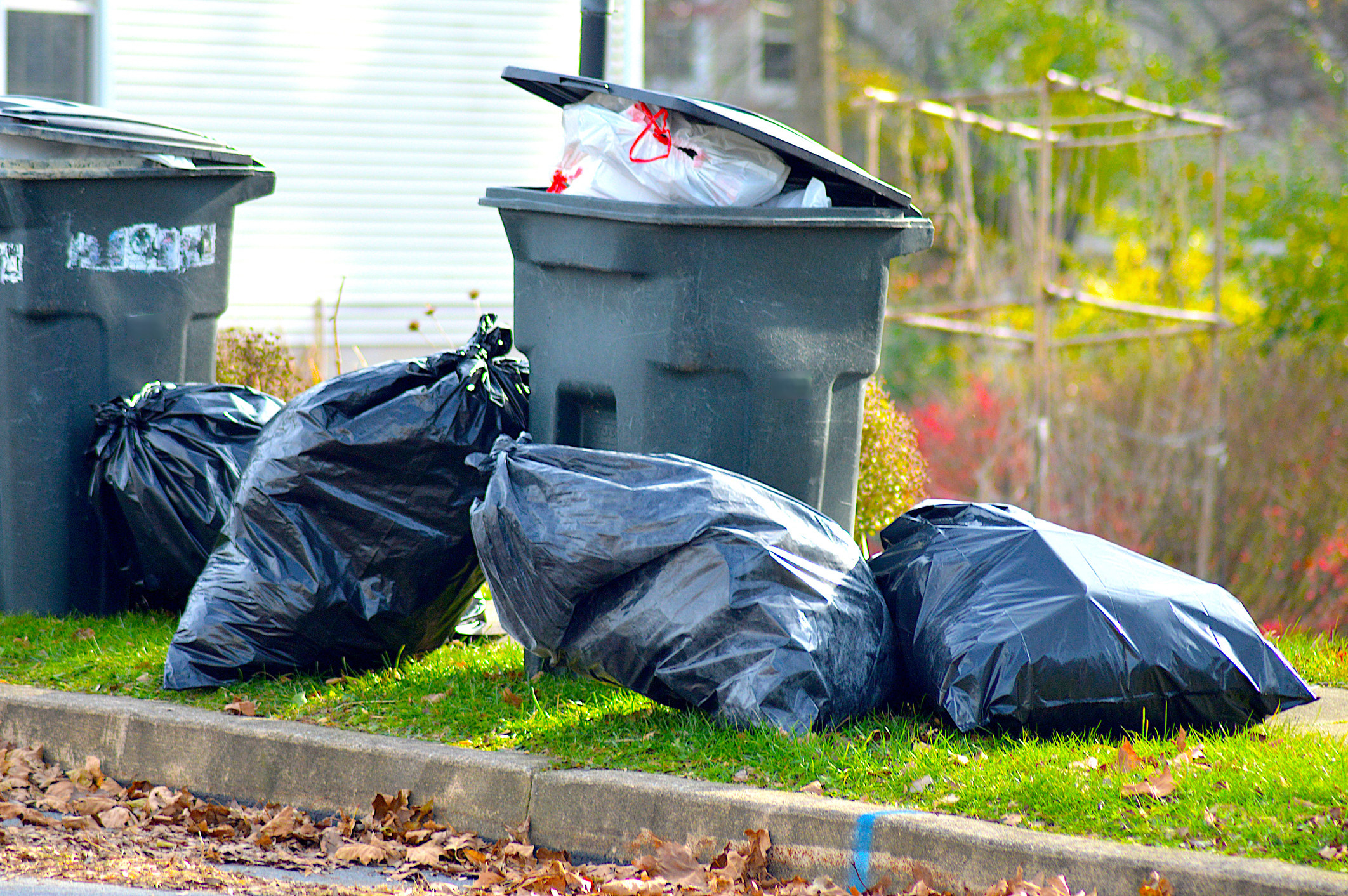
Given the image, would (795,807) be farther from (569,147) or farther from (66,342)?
(66,342)

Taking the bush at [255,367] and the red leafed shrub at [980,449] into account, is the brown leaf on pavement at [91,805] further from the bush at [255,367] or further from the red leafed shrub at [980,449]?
the red leafed shrub at [980,449]

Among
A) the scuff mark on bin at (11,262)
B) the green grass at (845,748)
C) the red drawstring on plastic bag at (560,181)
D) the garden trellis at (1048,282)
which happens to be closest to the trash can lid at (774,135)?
the red drawstring on plastic bag at (560,181)

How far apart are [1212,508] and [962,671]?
200 inches

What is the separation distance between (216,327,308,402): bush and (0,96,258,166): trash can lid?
1493 mm

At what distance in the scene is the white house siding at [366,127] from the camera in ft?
29.9

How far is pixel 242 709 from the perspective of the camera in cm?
330

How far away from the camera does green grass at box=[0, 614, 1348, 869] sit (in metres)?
2.56

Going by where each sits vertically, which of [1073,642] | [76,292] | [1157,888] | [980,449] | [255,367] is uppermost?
[76,292]

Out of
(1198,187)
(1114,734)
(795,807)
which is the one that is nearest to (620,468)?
(795,807)

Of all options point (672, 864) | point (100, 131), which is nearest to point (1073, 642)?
point (672, 864)

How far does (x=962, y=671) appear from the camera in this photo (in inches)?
117

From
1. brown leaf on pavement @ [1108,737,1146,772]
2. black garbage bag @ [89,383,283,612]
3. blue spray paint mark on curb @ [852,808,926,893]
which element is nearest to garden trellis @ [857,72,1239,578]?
black garbage bag @ [89,383,283,612]

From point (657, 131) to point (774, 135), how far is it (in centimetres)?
30

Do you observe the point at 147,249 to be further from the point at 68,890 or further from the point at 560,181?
the point at 68,890
